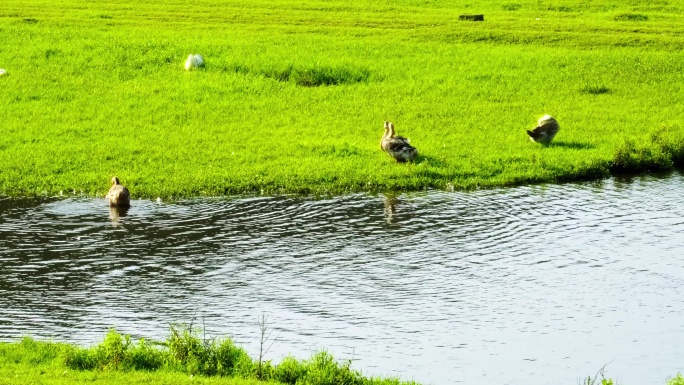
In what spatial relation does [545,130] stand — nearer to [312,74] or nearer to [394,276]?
[312,74]

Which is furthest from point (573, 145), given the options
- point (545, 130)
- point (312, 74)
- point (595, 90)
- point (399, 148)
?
point (312, 74)

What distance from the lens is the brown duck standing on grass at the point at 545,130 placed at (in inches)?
1050

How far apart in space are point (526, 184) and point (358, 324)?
9458 millimetres

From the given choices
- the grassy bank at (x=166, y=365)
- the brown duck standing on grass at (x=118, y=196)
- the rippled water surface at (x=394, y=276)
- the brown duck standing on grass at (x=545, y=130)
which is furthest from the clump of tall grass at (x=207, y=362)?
the brown duck standing on grass at (x=545, y=130)

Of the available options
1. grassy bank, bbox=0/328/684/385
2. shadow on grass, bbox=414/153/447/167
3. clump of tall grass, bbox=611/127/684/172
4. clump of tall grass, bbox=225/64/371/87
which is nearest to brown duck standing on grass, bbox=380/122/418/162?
shadow on grass, bbox=414/153/447/167

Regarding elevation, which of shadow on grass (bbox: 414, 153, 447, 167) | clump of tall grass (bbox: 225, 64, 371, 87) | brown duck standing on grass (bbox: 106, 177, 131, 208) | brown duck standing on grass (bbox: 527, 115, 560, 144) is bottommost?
brown duck standing on grass (bbox: 106, 177, 131, 208)

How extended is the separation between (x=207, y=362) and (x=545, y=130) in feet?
48.6

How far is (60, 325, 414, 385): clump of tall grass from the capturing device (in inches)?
530

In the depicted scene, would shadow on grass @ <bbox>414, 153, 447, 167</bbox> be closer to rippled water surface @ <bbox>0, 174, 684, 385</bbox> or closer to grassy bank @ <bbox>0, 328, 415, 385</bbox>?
rippled water surface @ <bbox>0, 174, 684, 385</bbox>

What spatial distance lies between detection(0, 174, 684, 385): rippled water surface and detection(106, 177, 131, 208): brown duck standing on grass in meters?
0.23

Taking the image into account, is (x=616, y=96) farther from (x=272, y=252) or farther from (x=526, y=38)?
(x=272, y=252)

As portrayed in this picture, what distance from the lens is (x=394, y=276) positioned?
719 inches

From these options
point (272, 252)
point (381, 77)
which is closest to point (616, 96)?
point (381, 77)

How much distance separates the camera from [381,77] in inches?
1326
